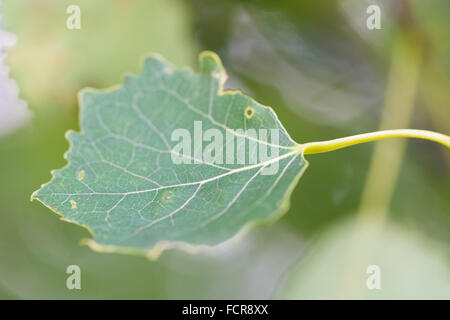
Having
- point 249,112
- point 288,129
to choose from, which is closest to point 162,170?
point 249,112

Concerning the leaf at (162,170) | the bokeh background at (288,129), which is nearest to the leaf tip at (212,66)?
the leaf at (162,170)

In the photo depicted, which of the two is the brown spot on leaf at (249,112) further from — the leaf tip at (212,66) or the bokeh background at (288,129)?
the bokeh background at (288,129)

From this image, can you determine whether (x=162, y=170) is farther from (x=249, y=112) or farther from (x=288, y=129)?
(x=288, y=129)

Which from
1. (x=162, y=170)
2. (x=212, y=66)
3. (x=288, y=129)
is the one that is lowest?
(x=162, y=170)
